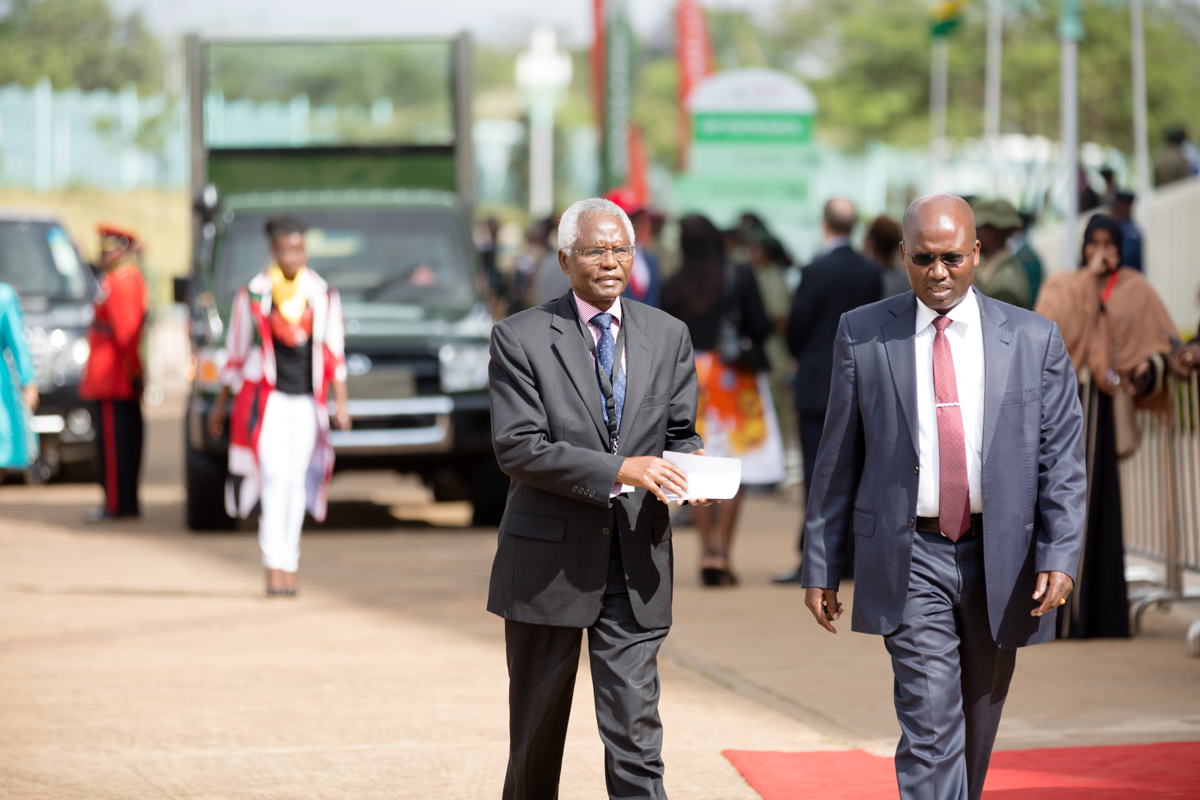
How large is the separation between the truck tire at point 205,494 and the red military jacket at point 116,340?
3.73 feet

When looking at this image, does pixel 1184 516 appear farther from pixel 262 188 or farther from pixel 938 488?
pixel 262 188

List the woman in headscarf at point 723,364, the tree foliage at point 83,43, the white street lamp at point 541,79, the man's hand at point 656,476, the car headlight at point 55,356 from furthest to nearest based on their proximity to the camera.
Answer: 1. the tree foliage at point 83,43
2. the white street lamp at point 541,79
3. the car headlight at point 55,356
4. the woman in headscarf at point 723,364
5. the man's hand at point 656,476

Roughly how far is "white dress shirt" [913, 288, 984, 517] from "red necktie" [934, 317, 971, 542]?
0.05 feet

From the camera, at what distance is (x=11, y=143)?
45.5 meters

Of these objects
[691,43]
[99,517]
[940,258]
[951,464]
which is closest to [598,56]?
[691,43]

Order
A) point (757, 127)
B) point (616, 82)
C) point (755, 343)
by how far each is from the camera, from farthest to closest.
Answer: point (616, 82) < point (757, 127) < point (755, 343)

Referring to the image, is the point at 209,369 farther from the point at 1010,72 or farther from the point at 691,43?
the point at 1010,72

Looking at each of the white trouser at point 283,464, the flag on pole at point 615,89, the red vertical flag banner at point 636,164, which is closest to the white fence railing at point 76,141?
the red vertical flag banner at point 636,164

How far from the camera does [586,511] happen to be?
437 centimetres

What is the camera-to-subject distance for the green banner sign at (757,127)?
17547 mm

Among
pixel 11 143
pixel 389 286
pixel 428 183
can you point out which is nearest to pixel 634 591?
pixel 389 286

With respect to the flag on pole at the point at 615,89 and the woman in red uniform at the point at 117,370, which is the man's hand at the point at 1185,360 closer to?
the woman in red uniform at the point at 117,370

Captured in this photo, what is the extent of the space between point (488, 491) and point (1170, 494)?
545cm

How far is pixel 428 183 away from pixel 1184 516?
24.8 feet
